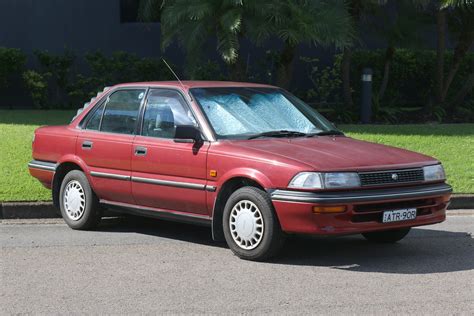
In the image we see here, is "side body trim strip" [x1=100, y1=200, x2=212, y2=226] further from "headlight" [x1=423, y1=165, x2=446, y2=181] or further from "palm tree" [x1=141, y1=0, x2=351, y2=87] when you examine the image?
"palm tree" [x1=141, y1=0, x2=351, y2=87]

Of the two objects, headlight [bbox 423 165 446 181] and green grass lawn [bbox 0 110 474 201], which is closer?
headlight [bbox 423 165 446 181]

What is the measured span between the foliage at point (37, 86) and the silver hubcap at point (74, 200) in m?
10.2

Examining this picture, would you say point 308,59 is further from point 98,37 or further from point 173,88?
point 173,88

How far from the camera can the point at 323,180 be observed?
25.3ft

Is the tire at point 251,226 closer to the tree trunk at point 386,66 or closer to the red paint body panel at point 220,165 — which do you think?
the red paint body panel at point 220,165

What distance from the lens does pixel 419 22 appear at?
19.1 meters

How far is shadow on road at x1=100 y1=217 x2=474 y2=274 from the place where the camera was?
7.96m

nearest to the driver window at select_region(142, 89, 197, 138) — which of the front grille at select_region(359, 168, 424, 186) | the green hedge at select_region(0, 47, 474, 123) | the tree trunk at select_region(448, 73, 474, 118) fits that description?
the front grille at select_region(359, 168, 424, 186)

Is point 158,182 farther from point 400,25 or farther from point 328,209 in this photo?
point 400,25

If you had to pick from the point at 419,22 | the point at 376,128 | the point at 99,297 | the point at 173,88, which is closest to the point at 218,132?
the point at 173,88

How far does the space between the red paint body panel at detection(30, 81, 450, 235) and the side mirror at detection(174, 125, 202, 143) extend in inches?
3.2

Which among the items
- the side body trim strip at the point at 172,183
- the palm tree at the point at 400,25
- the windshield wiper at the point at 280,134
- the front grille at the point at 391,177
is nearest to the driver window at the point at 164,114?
the side body trim strip at the point at 172,183

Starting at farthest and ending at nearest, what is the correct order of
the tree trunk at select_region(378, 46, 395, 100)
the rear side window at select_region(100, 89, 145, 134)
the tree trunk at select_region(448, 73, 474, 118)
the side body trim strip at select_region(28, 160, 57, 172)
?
the tree trunk at select_region(378, 46, 395, 100), the tree trunk at select_region(448, 73, 474, 118), the side body trim strip at select_region(28, 160, 57, 172), the rear side window at select_region(100, 89, 145, 134)

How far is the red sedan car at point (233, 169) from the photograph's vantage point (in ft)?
25.6
